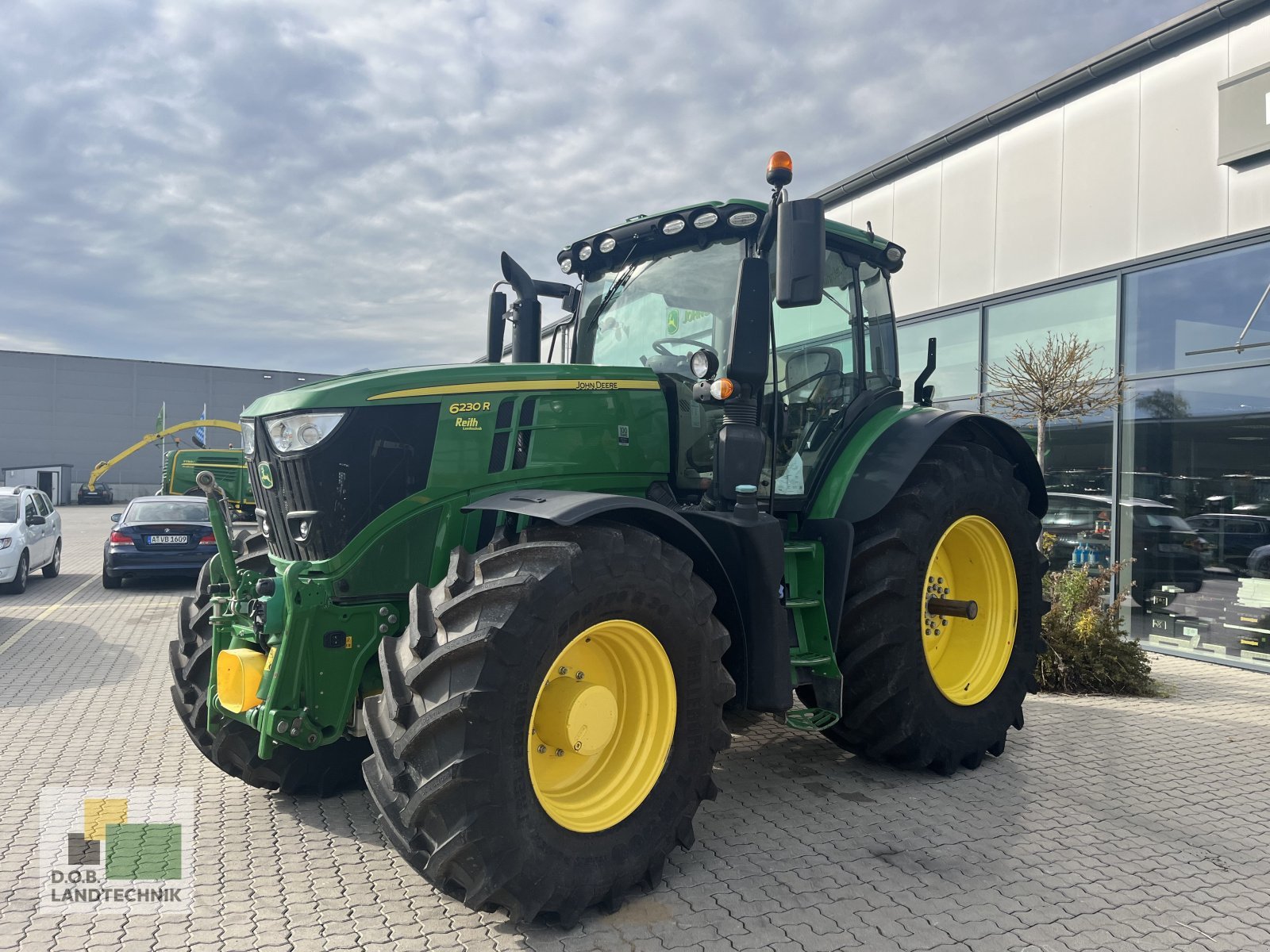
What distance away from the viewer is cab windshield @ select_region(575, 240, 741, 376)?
4465 millimetres

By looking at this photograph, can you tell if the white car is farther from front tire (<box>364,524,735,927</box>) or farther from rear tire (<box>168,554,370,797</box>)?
front tire (<box>364,524,735,927</box>)

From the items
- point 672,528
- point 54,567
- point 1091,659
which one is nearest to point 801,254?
point 672,528

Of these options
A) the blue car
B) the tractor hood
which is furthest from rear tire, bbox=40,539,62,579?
the tractor hood

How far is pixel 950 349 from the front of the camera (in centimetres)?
1123

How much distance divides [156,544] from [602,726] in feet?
39.8

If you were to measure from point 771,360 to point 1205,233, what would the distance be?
19.3 ft

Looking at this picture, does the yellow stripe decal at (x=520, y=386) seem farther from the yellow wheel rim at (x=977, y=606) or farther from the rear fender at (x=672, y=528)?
the yellow wheel rim at (x=977, y=606)

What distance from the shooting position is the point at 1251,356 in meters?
7.82

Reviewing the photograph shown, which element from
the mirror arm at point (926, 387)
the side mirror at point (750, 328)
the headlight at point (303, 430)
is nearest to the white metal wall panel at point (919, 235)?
the mirror arm at point (926, 387)

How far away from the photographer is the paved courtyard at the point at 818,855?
10.3 ft

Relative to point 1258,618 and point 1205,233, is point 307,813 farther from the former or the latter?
point 1205,233

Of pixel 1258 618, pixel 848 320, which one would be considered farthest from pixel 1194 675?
pixel 848 320

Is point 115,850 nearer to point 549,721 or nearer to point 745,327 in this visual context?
point 549,721

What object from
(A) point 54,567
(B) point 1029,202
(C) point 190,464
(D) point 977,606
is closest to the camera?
(D) point 977,606
